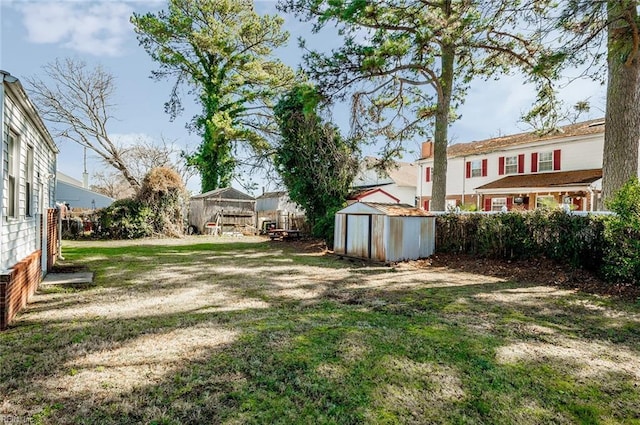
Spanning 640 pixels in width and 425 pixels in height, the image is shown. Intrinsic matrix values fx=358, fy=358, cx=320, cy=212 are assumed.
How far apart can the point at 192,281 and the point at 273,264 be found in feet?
9.44

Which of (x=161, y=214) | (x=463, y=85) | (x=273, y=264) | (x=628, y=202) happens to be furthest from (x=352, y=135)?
(x=161, y=214)

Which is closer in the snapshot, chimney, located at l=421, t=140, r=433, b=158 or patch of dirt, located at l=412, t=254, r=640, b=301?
patch of dirt, located at l=412, t=254, r=640, b=301

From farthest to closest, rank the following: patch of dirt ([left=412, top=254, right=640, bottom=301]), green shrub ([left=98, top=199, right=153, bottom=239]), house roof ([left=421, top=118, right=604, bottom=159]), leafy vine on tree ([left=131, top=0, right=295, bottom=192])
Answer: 1. leafy vine on tree ([left=131, top=0, right=295, bottom=192])
2. house roof ([left=421, top=118, right=604, bottom=159])
3. green shrub ([left=98, top=199, right=153, bottom=239])
4. patch of dirt ([left=412, top=254, right=640, bottom=301])

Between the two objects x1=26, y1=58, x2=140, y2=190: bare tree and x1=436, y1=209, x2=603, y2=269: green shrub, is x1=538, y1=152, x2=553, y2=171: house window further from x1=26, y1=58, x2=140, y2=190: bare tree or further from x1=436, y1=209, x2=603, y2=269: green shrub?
x1=26, y1=58, x2=140, y2=190: bare tree

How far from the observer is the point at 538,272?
27.0 feet

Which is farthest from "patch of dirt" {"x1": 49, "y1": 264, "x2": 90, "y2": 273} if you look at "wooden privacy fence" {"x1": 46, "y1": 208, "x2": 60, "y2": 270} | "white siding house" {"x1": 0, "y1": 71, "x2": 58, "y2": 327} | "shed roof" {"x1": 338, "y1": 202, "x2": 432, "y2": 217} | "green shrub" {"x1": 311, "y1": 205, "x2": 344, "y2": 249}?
"green shrub" {"x1": 311, "y1": 205, "x2": 344, "y2": 249}

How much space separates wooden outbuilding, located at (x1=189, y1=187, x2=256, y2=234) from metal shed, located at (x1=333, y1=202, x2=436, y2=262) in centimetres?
1149

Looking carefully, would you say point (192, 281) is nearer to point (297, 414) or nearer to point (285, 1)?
point (297, 414)

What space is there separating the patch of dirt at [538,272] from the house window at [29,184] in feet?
28.7

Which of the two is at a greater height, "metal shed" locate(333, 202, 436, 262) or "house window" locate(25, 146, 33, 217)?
"house window" locate(25, 146, 33, 217)

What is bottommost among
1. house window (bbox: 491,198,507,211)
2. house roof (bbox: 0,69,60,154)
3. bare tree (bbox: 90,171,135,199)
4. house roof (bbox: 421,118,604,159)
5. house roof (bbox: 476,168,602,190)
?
house window (bbox: 491,198,507,211)

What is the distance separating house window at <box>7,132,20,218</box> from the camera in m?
4.89

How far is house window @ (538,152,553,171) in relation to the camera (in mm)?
18984

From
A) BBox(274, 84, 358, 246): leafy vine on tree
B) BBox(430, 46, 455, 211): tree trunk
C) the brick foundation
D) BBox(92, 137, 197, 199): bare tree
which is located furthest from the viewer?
BBox(92, 137, 197, 199): bare tree
